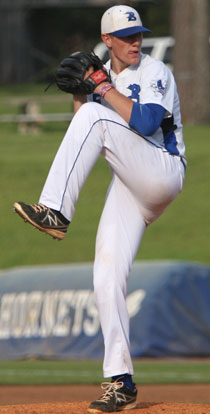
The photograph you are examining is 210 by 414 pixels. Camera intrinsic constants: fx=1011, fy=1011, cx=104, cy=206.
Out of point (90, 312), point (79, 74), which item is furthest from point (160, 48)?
point (79, 74)

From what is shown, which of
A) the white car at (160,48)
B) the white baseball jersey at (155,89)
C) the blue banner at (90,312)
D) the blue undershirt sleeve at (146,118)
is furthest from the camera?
the white car at (160,48)

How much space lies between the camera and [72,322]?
41.3ft

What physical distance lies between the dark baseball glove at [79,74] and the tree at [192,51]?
49.1ft

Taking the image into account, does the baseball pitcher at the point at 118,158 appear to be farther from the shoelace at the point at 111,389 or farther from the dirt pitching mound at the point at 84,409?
the dirt pitching mound at the point at 84,409

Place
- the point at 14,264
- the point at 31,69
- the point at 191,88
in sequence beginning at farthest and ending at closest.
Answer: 1. the point at 31,69
2. the point at 191,88
3. the point at 14,264

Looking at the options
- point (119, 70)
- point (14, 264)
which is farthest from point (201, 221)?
point (119, 70)

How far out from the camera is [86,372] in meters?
12.0

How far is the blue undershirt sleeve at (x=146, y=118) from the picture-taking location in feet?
18.1

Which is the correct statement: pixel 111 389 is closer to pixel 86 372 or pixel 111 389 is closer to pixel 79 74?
pixel 79 74

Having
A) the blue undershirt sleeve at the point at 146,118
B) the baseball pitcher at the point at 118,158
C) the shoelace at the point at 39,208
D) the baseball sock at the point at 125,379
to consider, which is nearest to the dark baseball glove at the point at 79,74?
the baseball pitcher at the point at 118,158

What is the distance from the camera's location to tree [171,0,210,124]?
20.5 m

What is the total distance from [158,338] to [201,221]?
4.74 meters

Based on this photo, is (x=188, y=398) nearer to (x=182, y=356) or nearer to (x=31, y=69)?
(x=182, y=356)

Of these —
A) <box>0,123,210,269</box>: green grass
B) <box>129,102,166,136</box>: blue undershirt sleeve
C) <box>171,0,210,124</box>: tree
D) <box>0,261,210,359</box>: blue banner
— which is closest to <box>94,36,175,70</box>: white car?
<box>171,0,210,124</box>: tree
